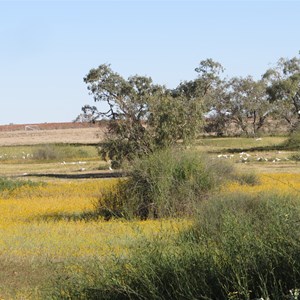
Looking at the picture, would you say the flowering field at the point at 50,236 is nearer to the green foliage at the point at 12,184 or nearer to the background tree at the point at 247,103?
the green foliage at the point at 12,184

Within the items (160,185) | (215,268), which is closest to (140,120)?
(160,185)

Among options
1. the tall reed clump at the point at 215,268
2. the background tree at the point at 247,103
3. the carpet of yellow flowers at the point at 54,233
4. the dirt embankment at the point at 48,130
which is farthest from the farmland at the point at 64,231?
the dirt embankment at the point at 48,130

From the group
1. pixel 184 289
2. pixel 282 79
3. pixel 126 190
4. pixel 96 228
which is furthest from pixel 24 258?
pixel 282 79

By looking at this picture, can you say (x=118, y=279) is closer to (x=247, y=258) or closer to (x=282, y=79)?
(x=247, y=258)

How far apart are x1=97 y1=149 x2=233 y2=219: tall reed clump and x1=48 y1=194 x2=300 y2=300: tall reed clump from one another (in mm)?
12815

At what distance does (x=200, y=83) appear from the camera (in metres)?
72.8

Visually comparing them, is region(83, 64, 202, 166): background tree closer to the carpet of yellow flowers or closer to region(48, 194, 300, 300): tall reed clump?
the carpet of yellow flowers

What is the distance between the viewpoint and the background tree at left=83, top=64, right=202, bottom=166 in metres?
41.8

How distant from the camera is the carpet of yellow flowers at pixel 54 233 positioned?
47.9 ft

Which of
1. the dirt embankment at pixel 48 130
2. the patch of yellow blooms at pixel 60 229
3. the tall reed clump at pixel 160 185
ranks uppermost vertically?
the dirt embankment at pixel 48 130

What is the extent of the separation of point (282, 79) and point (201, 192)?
54.0 m

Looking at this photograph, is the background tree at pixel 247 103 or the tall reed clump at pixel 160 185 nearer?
the tall reed clump at pixel 160 185

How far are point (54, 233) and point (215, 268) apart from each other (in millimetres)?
10626

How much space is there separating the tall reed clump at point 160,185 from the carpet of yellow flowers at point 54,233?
1230mm
